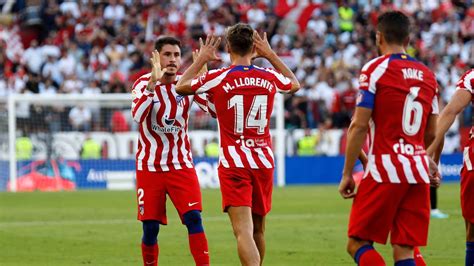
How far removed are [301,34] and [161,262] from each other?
23625mm

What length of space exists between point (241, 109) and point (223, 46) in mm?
24400

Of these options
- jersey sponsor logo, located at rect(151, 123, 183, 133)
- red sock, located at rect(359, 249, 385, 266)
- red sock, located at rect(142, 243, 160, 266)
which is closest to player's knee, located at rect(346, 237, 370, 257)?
red sock, located at rect(359, 249, 385, 266)

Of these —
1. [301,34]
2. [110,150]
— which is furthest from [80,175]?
[301,34]

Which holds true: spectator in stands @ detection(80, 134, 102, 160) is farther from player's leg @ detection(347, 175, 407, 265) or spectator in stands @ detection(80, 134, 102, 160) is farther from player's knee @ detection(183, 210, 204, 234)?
player's leg @ detection(347, 175, 407, 265)

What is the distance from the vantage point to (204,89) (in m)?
9.80

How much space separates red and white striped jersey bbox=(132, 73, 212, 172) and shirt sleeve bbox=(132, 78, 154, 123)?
0.01 metres

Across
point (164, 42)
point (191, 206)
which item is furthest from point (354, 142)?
point (164, 42)

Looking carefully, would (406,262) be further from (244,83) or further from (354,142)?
(244,83)

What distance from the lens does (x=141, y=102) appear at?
34.7 ft

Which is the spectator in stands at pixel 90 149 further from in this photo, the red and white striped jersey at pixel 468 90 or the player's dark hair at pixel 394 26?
the player's dark hair at pixel 394 26

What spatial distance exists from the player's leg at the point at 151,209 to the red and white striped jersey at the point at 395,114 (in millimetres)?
3196

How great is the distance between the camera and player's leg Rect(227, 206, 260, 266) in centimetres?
961

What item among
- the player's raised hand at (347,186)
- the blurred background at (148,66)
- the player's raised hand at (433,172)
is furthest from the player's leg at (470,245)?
the blurred background at (148,66)

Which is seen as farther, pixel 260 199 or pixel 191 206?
pixel 191 206
